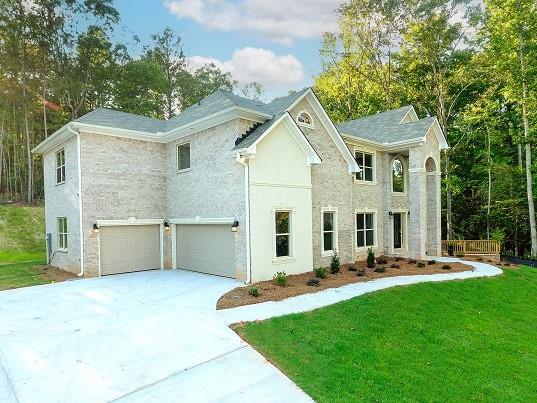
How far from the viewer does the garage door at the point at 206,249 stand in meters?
12.1

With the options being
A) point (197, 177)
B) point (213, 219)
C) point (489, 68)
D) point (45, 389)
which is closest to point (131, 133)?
point (197, 177)

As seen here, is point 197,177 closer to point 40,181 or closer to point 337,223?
point 337,223

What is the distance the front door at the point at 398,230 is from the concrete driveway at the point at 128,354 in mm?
12039

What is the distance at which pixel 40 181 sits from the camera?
109 feet

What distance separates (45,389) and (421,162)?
16808 millimetres

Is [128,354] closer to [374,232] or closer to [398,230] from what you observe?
[374,232]

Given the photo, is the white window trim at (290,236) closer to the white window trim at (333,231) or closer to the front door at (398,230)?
the white window trim at (333,231)

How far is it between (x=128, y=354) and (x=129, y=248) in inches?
335

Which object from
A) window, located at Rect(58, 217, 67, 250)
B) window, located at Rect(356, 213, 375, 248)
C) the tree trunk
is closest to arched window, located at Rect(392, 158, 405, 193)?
window, located at Rect(356, 213, 375, 248)

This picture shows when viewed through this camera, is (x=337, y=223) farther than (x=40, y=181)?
No

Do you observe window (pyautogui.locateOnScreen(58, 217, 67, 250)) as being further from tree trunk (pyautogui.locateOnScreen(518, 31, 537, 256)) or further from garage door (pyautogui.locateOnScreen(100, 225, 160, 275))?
tree trunk (pyautogui.locateOnScreen(518, 31, 537, 256))

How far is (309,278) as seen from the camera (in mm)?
11867

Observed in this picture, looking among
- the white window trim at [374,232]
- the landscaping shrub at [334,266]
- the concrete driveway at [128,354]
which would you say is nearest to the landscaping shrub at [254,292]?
the concrete driveway at [128,354]

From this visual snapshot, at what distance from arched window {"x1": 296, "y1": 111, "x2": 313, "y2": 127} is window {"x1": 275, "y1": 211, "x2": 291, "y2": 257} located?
12.8ft
